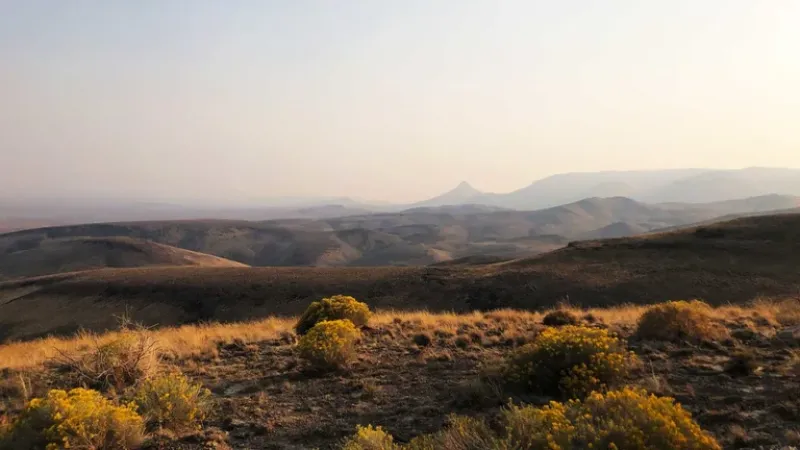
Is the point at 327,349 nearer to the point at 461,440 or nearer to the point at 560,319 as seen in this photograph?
the point at 461,440

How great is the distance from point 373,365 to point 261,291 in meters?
30.3

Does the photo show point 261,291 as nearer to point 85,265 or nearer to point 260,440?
point 260,440

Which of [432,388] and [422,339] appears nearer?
[432,388]

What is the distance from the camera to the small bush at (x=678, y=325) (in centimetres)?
1016

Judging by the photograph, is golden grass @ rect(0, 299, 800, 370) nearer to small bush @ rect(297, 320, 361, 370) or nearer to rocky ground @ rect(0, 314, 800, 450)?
rocky ground @ rect(0, 314, 800, 450)

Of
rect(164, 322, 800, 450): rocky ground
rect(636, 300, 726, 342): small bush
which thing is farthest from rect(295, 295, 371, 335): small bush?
rect(636, 300, 726, 342): small bush

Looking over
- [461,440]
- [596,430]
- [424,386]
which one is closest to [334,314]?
[424,386]

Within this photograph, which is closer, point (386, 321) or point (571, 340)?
point (571, 340)

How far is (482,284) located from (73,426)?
30064mm

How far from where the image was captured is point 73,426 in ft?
18.1

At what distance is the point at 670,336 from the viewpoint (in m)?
10.2

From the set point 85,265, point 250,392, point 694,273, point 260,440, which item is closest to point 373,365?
Result: point 250,392

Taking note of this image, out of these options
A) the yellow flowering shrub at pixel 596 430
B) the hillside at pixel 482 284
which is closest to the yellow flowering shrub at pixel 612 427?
the yellow flowering shrub at pixel 596 430

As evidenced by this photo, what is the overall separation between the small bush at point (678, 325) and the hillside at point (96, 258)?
79233 millimetres
